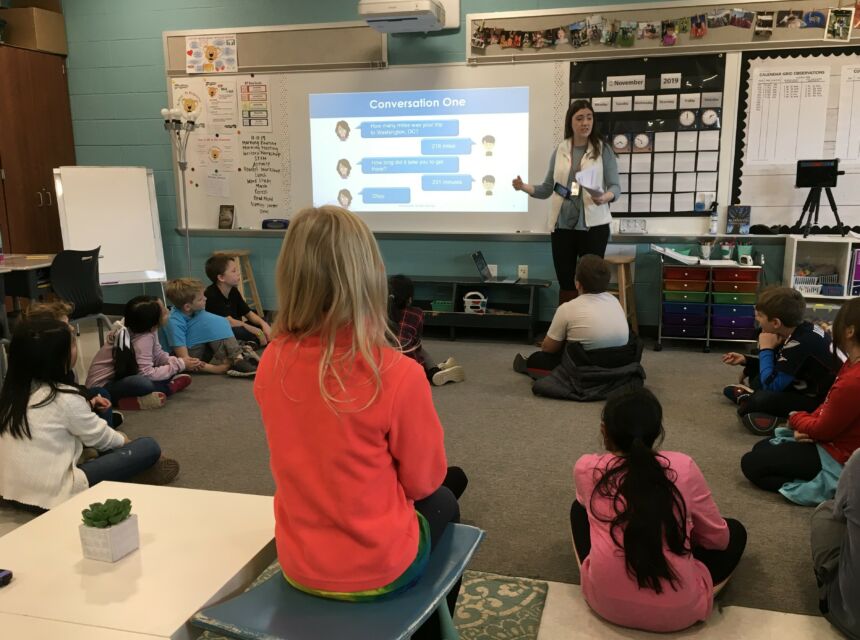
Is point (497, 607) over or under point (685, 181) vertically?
under

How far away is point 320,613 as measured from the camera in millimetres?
1212

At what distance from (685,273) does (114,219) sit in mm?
4434

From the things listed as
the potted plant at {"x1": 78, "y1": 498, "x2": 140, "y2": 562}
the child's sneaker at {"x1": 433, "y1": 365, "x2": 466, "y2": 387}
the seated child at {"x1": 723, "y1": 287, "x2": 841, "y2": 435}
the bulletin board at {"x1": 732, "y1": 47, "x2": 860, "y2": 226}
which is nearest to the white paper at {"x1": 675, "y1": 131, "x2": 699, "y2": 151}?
the bulletin board at {"x1": 732, "y1": 47, "x2": 860, "y2": 226}

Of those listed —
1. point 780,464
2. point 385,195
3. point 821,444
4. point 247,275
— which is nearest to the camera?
point 821,444

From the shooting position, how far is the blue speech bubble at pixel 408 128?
17.9ft

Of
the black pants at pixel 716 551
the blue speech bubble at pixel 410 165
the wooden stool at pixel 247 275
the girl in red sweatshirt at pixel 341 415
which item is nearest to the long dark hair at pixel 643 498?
the black pants at pixel 716 551

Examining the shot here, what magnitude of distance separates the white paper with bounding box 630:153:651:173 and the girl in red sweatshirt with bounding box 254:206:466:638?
4339mm

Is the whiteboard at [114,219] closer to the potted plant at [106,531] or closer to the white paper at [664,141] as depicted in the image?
the white paper at [664,141]

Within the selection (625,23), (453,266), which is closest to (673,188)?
(625,23)

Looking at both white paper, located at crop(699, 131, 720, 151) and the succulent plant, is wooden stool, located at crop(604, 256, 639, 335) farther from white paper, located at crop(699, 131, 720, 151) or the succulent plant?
the succulent plant

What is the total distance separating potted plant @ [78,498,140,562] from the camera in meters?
1.41

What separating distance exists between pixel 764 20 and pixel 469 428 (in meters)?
3.61

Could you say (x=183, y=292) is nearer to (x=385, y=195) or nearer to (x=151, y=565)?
(x=385, y=195)

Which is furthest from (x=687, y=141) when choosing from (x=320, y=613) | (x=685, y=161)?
(x=320, y=613)
